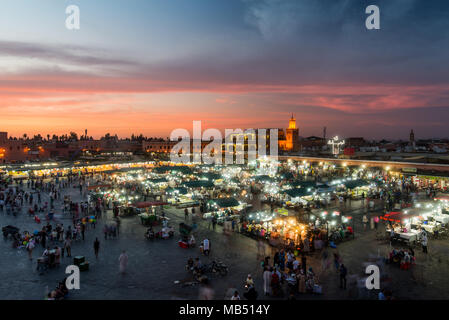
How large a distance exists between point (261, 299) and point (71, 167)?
4333 cm

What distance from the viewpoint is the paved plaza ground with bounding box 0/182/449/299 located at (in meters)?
9.08

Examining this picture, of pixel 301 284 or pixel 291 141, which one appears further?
pixel 291 141

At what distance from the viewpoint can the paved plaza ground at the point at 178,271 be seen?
908cm

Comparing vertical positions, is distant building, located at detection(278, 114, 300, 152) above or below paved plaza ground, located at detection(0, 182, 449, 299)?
above

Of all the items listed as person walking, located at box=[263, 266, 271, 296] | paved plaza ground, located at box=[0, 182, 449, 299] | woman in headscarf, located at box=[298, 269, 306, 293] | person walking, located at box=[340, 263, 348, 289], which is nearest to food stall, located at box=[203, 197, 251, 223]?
paved plaza ground, located at box=[0, 182, 449, 299]

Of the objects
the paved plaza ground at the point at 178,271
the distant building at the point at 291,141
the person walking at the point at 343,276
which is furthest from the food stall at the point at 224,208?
the distant building at the point at 291,141

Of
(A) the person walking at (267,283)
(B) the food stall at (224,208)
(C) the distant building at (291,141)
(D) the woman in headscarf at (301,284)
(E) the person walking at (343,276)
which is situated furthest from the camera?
(C) the distant building at (291,141)

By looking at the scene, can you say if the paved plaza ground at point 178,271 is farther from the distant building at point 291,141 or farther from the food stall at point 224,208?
the distant building at point 291,141

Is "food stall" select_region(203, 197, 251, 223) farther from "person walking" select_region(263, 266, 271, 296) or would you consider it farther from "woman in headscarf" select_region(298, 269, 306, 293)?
"woman in headscarf" select_region(298, 269, 306, 293)

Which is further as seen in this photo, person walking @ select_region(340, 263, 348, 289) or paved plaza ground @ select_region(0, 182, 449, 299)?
Result: person walking @ select_region(340, 263, 348, 289)

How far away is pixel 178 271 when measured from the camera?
422 inches

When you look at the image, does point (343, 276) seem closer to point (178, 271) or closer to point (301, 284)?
point (301, 284)

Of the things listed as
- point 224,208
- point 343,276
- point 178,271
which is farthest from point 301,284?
point 224,208
